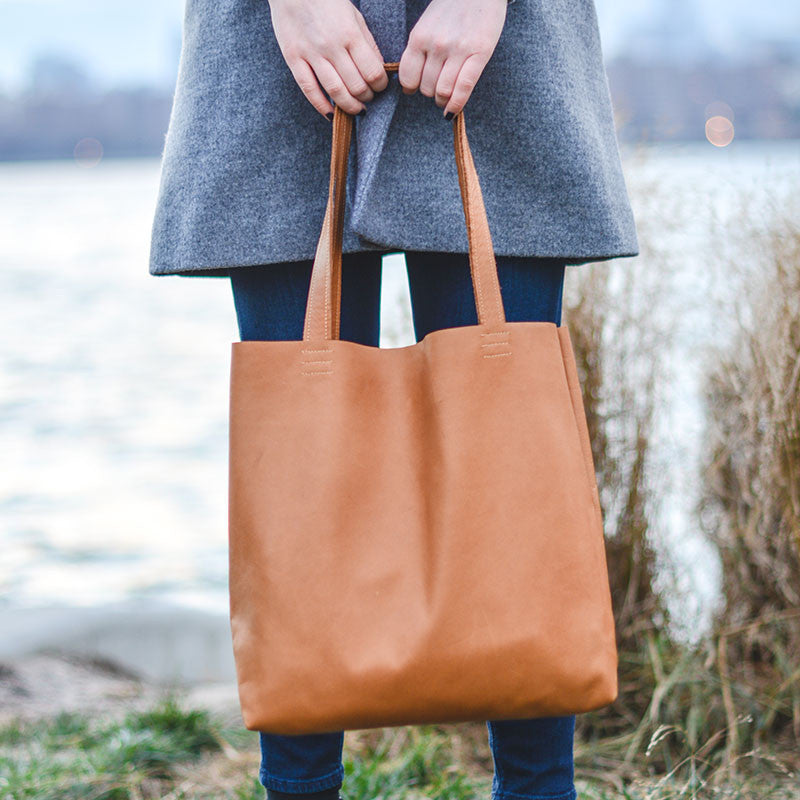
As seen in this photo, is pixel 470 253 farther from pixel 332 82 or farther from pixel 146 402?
pixel 146 402

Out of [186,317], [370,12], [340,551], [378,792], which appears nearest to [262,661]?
[340,551]

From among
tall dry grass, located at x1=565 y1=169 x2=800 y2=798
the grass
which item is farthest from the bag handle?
tall dry grass, located at x1=565 y1=169 x2=800 y2=798

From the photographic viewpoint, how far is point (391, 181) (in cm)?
96

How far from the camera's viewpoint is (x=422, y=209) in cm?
96

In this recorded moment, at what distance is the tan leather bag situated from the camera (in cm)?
84

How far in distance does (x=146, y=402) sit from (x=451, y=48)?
17.5 feet

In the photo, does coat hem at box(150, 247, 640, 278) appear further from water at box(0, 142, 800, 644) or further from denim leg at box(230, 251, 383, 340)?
water at box(0, 142, 800, 644)

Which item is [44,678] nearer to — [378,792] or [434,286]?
[378,792]

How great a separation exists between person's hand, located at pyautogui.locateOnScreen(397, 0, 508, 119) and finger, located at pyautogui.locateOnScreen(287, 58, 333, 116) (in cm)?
8

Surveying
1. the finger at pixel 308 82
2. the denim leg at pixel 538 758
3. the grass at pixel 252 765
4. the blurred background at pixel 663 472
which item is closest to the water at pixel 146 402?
the blurred background at pixel 663 472

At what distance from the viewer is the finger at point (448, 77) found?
2.85ft

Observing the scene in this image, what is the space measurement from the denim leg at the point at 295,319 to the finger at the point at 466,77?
0.20 m

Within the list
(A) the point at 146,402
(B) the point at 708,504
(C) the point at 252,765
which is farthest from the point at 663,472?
(A) the point at 146,402

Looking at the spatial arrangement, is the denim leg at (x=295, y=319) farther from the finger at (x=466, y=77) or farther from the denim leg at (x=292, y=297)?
the finger at (x=466, y=77)
